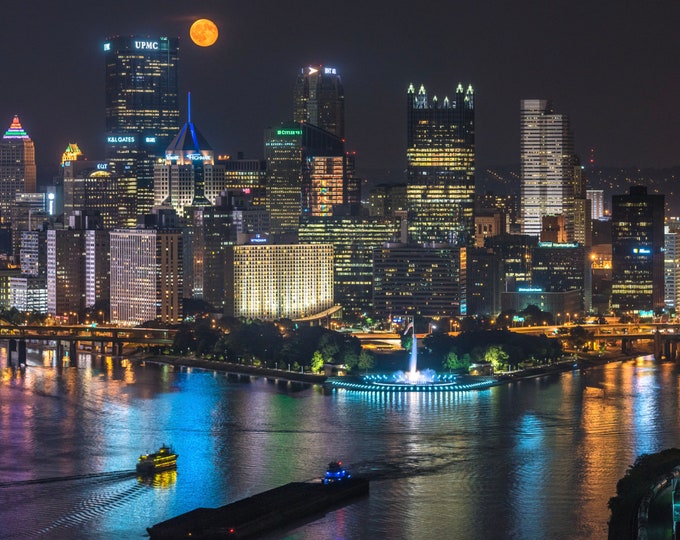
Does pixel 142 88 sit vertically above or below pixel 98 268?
above

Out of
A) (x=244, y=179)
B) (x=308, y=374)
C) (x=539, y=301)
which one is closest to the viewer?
(x=308, y=374)

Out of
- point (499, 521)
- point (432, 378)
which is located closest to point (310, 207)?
point (432, 378)

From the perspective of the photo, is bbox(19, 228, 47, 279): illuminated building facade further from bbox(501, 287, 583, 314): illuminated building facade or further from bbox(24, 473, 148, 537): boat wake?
bbox(24, 473, 148, 537): boat wake

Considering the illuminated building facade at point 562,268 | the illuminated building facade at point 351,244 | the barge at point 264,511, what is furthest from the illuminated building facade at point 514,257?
the barge at point 264,511

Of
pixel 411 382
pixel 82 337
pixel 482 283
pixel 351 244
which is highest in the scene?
pixel 351 244

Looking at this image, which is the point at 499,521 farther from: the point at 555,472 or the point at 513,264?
the point at 513,264

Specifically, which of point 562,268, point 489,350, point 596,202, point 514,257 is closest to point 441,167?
point 514,257

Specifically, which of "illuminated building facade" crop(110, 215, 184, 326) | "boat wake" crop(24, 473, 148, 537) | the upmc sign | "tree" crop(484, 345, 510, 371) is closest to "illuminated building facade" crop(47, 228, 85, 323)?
"illuminated building facade" crop(110, 215, 184, 326)

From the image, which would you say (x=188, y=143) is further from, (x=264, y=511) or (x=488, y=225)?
(x=264, y=511)
